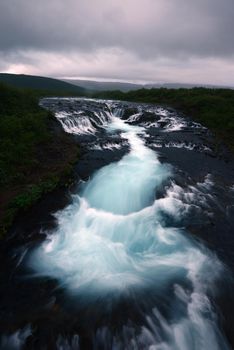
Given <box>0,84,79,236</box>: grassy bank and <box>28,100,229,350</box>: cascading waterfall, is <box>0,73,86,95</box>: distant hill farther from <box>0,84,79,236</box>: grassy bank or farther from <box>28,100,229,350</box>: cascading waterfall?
<box>28,100,229,350</box>: cascading waterfall

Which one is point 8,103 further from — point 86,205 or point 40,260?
point 40,260

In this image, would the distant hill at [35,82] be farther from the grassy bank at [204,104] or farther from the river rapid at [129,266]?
the river rapid at [129,266]

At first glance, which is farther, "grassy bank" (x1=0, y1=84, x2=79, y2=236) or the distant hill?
the distant hill

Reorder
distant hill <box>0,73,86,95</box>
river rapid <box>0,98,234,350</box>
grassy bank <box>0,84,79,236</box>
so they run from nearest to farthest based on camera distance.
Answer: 1. river rapid <box>0,98,234,350</box>
2. grassy bank <box>0,84,79,236</box>
3. distant hill <box>0,73,86,95</box>

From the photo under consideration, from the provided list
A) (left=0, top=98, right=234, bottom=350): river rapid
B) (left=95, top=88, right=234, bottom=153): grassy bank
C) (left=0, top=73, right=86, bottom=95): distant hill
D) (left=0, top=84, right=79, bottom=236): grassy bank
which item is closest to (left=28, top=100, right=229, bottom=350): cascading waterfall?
(left=0, top=98, right=234, bottom=350): river rapid

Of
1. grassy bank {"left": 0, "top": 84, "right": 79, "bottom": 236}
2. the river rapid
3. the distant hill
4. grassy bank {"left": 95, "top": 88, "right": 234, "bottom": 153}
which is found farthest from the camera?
the distant hill

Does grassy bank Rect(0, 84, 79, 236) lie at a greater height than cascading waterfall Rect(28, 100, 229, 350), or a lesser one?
greater

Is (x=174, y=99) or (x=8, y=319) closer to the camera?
(x=8, y=319)

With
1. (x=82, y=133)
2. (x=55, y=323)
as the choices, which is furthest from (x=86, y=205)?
(x=82, y=133)
